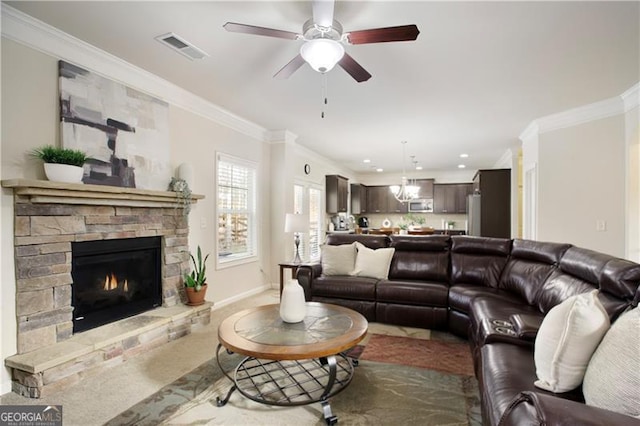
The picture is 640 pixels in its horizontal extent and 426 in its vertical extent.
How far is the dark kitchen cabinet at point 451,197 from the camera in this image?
10055 millimetres

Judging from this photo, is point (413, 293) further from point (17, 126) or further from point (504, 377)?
point (17, 126)

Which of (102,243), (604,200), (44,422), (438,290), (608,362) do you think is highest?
(604,200)

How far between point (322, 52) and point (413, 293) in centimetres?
265

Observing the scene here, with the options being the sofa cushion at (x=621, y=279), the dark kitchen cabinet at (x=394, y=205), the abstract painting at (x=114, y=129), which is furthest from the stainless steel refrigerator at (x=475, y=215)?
the abstract painting at (x=114, y=129)

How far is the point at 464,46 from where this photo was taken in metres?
2.69

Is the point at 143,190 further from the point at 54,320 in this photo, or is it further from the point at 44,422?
the point at 44,422

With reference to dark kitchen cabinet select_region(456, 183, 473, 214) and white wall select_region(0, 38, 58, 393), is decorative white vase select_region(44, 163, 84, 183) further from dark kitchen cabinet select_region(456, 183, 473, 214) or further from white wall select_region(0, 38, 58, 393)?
dark kitchen cabinet select_region(456, 183, 473, 214)

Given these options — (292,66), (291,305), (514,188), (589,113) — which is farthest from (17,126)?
(514,188)

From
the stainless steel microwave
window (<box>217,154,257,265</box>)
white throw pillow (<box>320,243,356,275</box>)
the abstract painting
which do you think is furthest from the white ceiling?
the stainless steel microwave

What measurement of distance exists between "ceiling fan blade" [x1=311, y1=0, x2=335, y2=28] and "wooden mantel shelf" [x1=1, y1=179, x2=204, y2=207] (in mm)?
2173

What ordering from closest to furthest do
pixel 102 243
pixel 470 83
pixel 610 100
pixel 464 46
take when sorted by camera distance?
pixel 464 46 → pixel 102 243 → pixel 470 83 → pixel 610 100

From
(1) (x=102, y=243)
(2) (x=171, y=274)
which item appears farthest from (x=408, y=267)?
(1) (x=102, y=243)

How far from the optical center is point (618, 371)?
1101mm

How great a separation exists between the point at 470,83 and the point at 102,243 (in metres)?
3.95
